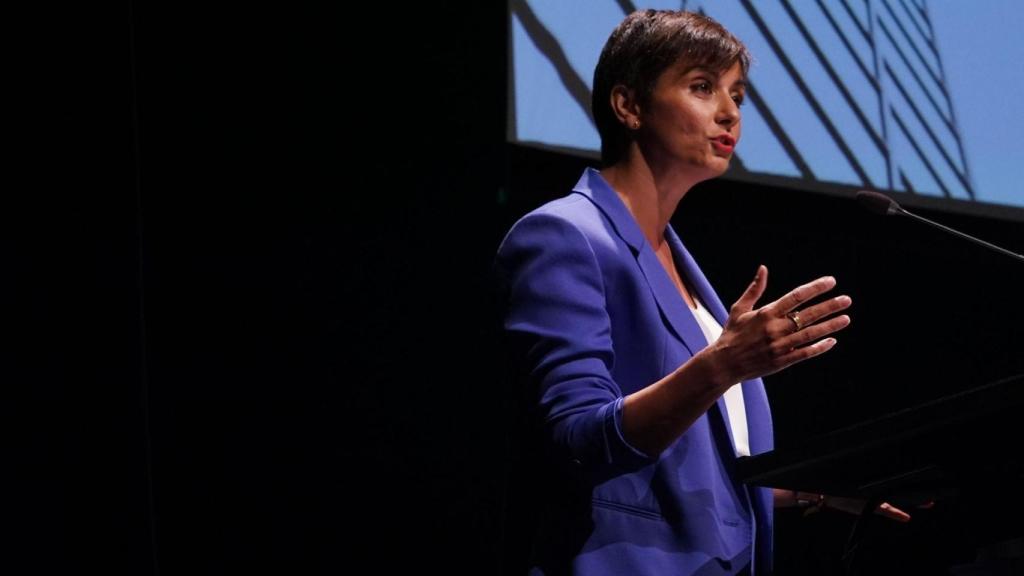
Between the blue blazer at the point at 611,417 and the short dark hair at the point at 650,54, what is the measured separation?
9.2 inches

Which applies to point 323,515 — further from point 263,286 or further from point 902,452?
point 902,452

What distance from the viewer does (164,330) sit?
241 centimetres

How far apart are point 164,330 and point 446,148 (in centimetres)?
80

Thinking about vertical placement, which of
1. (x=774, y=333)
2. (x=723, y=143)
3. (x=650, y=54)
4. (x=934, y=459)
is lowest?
(x=934, y=459)

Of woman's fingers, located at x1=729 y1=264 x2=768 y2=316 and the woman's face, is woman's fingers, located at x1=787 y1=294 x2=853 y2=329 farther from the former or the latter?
the woman's face

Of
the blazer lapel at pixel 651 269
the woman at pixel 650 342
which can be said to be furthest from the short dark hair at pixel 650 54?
the blazer lapel at pixel 651 269

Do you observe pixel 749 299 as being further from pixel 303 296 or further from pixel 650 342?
pixel 303 296

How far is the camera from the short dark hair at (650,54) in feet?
5.07


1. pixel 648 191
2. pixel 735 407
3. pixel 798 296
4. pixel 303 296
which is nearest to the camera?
pixel 798 296

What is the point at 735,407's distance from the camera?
143cm

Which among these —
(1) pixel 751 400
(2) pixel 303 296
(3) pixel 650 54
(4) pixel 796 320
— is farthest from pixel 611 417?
(2) pixel 303 296

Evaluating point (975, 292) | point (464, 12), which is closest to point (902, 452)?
point (464, 12)

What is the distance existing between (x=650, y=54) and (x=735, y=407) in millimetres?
494

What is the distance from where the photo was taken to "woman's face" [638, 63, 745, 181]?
59.7 inches
